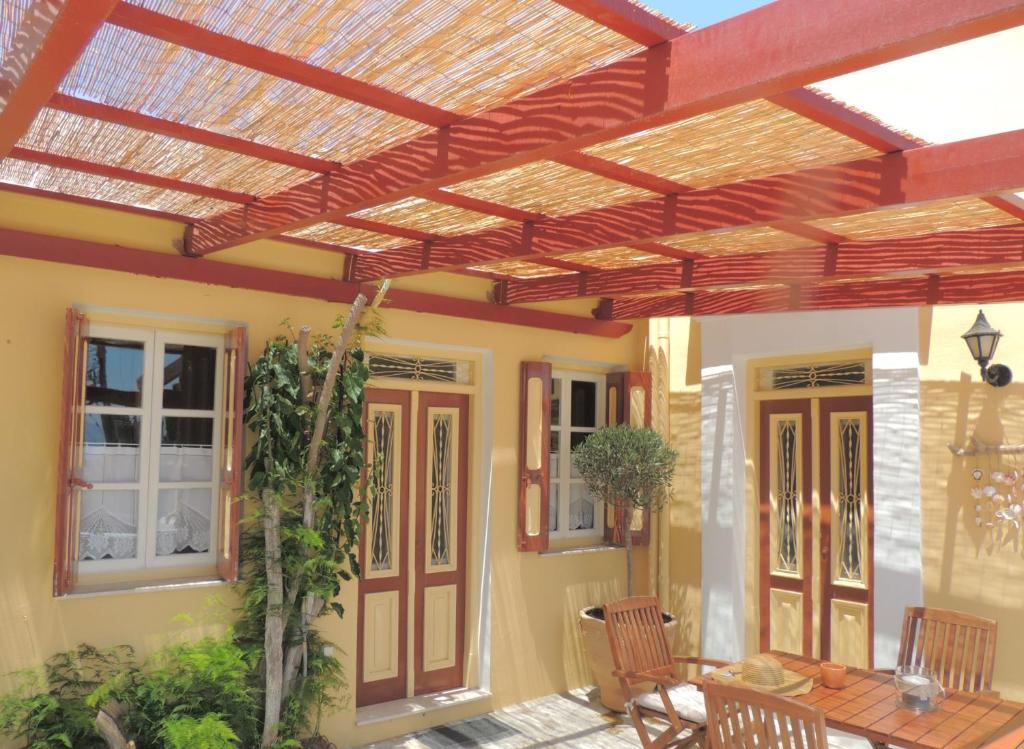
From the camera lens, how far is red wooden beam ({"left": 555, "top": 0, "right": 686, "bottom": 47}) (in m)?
2.13

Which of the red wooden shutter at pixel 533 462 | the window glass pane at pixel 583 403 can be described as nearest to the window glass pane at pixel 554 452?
the window glass pane at pixel 583 403

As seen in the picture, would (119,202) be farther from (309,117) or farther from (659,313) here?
(659,313)

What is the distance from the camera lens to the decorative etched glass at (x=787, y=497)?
21.2 ft

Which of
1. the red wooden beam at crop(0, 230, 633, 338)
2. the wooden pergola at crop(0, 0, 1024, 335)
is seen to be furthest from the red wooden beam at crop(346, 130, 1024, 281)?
the red wooden beam at crop(0, 230, 633, 338)

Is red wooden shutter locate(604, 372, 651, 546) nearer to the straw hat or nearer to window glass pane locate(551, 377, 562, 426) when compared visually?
window glass pane locate(551, 377, 562, 426)

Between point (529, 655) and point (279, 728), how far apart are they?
7.52 ft

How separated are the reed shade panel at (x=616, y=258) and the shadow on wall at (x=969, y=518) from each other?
6.69ft

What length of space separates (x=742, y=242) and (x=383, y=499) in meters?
3.03

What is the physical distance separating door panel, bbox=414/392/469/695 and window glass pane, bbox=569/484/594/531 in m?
1.09

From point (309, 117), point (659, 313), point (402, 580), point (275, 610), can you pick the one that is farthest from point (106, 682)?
point (659, 313)

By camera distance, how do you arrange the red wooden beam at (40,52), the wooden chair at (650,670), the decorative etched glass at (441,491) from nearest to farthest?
the red wooden beam at (40,52) < the wooden chair at (650,670) < the decorative etched glass at (441,491)

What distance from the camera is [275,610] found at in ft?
15.7

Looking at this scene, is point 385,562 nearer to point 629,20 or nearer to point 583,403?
point 583,403

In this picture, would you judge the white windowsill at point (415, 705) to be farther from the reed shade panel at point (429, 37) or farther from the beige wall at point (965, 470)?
the reed shade panel at point (429, 37)
